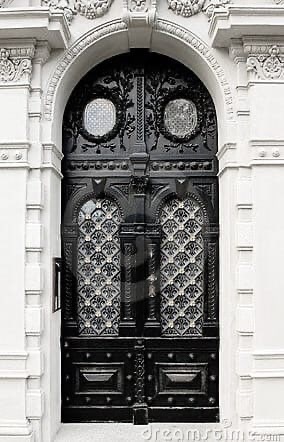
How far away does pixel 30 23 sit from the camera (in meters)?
6.62

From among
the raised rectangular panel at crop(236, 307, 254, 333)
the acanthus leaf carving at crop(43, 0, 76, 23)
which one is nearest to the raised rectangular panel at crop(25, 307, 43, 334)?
the raised rectangular panel at crop(236, 307, 254, 333)

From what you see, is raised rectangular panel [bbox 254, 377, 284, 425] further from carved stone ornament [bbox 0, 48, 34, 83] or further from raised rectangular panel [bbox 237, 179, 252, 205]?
carved stone ornament [bbox 0, 48, 34, 83]

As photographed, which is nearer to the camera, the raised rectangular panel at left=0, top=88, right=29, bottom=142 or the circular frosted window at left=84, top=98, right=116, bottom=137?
the raised rectangular panel at left=0, top=88, right=29, bottom=142

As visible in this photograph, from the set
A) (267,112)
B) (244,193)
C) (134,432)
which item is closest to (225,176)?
(244,193)

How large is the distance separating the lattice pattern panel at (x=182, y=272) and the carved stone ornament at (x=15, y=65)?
239 cm

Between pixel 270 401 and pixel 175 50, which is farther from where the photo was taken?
pixel 175 50

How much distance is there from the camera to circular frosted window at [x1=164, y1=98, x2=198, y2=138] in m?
7.81

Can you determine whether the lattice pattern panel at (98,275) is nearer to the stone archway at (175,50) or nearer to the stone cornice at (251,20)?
the stone archway at (175,50)

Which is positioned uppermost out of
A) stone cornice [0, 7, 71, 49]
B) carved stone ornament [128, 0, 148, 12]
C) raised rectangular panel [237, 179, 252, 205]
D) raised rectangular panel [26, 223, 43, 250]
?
carved stone ornament [128, 0, 148, 12]

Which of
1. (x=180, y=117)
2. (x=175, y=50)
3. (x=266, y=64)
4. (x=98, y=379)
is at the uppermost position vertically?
(x=175, y=50)

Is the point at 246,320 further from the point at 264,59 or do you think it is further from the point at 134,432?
the point at 264,59

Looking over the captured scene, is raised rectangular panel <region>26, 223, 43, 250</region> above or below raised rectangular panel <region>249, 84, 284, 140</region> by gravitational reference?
below

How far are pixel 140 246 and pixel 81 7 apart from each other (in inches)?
115

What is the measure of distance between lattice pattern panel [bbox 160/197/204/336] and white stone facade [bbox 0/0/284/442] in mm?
559
